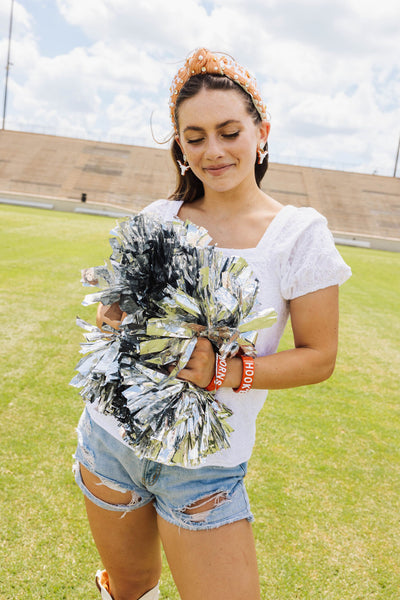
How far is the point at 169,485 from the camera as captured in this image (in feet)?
4.22

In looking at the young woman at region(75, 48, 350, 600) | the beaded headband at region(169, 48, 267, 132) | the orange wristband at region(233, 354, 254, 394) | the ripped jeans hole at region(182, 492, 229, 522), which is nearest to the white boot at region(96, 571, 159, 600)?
the young woman at region(75, 48, 350, 600)

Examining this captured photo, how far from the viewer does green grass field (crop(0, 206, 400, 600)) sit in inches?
83.4

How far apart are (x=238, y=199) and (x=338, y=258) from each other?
0.39 meters

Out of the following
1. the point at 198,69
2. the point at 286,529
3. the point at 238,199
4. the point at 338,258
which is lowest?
the point at 286,529

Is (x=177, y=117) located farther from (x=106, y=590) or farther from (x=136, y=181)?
(x=136, y=181)

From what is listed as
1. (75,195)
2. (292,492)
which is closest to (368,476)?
(292,492)

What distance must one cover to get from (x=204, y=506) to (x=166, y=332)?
48 cm

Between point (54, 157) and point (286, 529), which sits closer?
point (286, 529)

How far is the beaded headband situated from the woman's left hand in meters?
0.75

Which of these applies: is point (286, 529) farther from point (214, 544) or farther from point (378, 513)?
point (214, 544)

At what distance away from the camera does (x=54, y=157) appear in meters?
38.9

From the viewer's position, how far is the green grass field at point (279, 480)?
83.4 inches

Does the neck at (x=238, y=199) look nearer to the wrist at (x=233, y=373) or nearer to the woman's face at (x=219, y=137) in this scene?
the woman's face at (x=219, y=137)

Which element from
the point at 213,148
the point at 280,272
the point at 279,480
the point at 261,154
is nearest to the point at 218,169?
the point at 213,148
